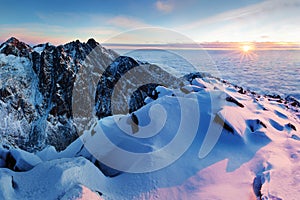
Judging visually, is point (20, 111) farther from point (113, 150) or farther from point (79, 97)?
point (113, 150)

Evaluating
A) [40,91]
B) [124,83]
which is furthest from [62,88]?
[124,83]

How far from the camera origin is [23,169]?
8672mm

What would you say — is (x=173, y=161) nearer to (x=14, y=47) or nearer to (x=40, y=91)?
(x=40, y=91)

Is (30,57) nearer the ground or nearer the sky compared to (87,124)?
nearer the sky

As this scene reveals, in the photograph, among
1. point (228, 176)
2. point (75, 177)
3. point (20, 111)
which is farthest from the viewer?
point (20, 111)

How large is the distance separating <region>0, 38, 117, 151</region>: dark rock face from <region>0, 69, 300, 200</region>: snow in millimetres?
87048

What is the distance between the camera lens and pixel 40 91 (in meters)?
97.3

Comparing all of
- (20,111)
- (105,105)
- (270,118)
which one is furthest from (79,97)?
(270,118)

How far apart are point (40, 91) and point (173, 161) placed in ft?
342

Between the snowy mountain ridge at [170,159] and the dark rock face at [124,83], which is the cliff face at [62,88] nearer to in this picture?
the dark rock face at [124,83]

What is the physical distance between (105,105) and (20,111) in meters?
36.9

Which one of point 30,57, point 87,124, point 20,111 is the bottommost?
point 87,124

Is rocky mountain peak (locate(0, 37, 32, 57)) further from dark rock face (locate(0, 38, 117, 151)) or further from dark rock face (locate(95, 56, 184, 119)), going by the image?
dark rock face (locate(95, 56, 184, 119))

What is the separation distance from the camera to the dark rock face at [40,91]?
8725 centimetres
